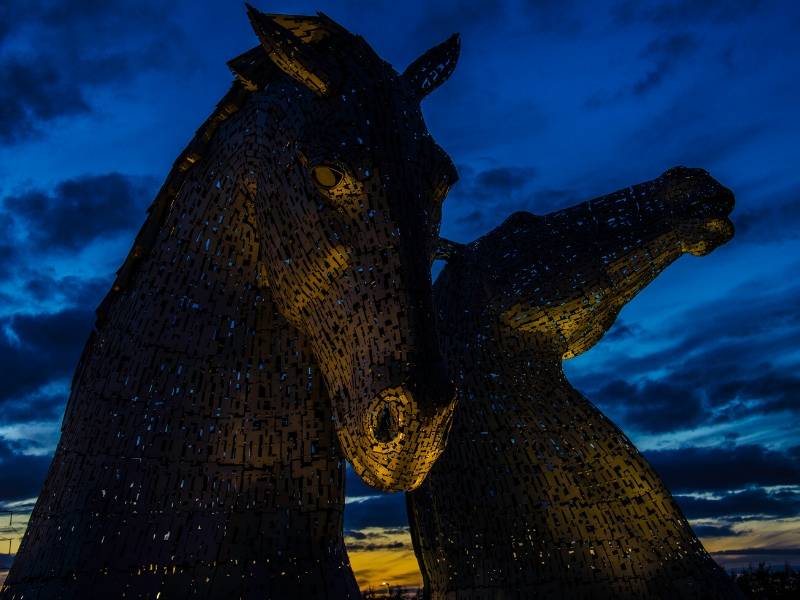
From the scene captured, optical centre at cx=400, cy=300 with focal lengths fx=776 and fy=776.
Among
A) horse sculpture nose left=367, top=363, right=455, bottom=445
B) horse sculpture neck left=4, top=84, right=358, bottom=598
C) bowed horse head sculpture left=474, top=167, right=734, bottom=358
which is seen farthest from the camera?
bowed horse head sculpture left=474, top=167, right=734, bottom=358

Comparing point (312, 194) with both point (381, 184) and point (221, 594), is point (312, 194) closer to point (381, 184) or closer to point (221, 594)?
point (381, 184)

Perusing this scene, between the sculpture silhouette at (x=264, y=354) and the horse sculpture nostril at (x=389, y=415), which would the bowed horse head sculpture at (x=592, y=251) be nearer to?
the sculpture silhouette at (x=264, y=354)

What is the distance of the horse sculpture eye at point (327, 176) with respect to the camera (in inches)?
89.6

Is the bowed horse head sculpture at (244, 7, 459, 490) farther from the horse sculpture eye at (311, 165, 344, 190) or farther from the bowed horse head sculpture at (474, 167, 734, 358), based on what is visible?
the bowed horse head sculpture at (474, 167, 734, 358)

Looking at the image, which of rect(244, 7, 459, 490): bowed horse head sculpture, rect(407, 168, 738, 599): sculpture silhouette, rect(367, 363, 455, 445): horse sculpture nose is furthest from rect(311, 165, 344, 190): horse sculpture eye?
rect(407, 168, 738, 599): sculpture silhouette

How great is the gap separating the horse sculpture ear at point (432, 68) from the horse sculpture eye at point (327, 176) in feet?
2.39

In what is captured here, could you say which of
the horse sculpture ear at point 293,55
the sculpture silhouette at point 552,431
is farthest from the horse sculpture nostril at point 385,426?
the sculpture silhouette at point 552,431

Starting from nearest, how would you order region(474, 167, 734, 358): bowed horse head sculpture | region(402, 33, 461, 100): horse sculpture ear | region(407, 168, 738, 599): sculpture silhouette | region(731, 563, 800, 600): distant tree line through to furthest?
region(402, 33, 461, 100): horse sculpture ear < region(407, 168, 738, 599): sculpture silhouette < region(474, 167, 734, 358): bowed horse head sculpture < region(731, 563, 800, 600): distant tree line

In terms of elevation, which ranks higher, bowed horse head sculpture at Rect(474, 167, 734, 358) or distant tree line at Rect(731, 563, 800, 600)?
bowed horse head sculpture at Rect(474, 167, 734, 358)

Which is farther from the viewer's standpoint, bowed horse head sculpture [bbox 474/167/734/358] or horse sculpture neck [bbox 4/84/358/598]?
bowed horse head sculpture [bbox 474/167/734/358]

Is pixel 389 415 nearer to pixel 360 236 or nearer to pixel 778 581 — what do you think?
pixel 360 236

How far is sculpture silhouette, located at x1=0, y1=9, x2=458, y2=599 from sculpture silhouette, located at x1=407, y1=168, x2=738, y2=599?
6.41 ft

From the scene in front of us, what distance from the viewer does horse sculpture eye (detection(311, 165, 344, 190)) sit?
228 cm

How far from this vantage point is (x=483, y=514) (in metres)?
4.35
